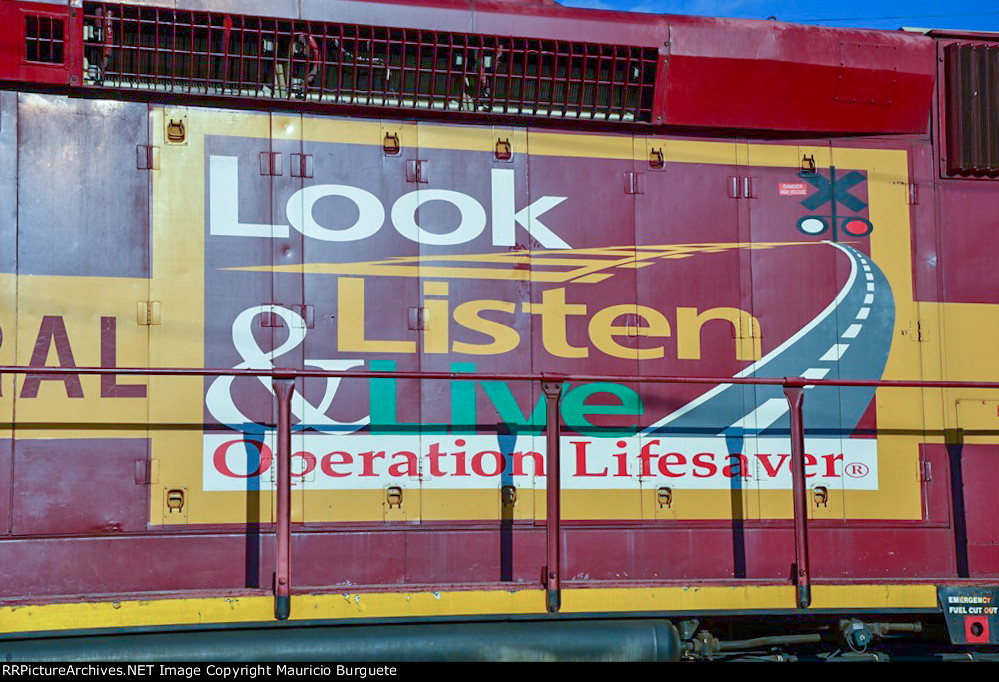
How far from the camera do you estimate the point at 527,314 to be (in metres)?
4.91

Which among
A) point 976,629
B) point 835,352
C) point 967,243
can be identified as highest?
point 967,243

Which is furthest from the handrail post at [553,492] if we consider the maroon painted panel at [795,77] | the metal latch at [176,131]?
the metal latch at [176,131]

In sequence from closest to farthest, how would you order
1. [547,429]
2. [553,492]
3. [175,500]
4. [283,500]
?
[283,500]
[553,492]
[547,429]
[175,500]

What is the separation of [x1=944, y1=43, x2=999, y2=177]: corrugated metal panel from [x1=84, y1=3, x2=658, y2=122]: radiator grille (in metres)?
1.65

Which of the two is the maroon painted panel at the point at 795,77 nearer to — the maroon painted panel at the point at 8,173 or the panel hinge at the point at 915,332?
the panel hinge at the point at 915,332

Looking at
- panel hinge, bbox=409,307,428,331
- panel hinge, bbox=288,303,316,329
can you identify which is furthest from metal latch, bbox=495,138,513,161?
panel hinge, bbox=288,303,316,329

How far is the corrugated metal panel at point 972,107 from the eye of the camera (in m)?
5.29

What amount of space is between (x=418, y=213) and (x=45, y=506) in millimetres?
2160

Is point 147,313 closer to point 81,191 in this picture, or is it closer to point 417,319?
point 81,191

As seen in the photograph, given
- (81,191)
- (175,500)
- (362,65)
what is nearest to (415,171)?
(362,65)

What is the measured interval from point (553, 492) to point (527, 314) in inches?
42.3

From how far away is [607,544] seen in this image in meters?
4.79

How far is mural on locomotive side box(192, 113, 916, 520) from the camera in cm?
469

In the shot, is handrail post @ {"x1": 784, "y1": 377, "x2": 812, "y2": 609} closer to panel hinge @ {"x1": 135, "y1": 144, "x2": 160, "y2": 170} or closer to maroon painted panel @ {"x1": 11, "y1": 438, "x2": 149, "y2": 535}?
maroon painted panel @ {"x1": 11, "y1": 438, "x2": 149, "y2": 535}
